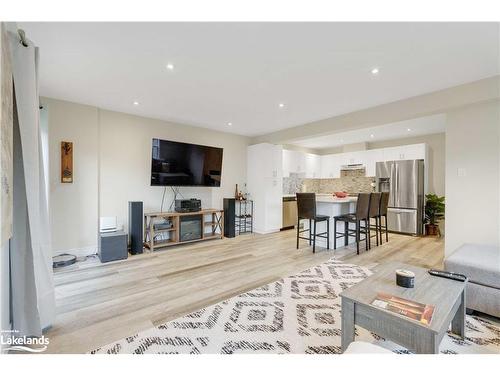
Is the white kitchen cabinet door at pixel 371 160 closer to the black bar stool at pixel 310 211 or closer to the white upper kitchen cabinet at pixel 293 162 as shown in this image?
the white upper kitchen cabinet at pixel 293 162

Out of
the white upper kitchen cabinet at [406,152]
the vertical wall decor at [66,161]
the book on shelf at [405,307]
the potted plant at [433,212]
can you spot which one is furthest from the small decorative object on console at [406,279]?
the white upper kitchen cabinet at [406,152]

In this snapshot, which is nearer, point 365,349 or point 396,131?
point 365,349

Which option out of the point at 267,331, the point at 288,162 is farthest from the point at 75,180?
the point at 288,162

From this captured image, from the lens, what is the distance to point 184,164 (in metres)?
4.40

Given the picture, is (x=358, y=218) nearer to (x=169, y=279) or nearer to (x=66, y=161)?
(x=169, y=279)

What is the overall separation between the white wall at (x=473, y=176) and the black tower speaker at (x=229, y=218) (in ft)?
11.7

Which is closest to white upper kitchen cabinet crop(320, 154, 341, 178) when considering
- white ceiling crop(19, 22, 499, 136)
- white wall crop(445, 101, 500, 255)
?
white ceiling crop(19, 22, 499, 136)

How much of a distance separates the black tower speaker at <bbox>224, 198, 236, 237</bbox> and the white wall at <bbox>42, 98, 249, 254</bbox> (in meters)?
0.92

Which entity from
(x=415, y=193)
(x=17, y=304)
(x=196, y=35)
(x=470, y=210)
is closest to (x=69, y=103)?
(x=196, y=35)

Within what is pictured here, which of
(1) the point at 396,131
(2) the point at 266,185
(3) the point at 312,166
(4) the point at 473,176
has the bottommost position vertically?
(2) the point at 266,185

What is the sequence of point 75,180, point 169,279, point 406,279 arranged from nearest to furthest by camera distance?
point 406,279
point 169,279
point 75,180

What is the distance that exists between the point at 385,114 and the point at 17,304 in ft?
14.9

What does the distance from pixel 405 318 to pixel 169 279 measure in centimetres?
241
